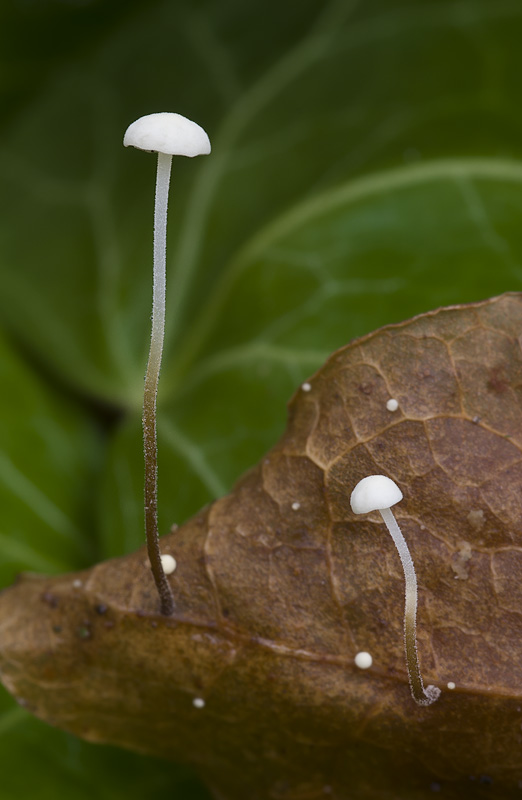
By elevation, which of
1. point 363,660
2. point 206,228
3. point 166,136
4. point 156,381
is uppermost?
point 206,228

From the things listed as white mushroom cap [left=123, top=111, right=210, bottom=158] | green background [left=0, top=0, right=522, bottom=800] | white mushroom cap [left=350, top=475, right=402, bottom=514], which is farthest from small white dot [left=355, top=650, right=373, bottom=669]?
white mushroom cap [left=123, top=111, right=210, bottom=158]

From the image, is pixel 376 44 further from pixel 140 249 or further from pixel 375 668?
pixel 375 668

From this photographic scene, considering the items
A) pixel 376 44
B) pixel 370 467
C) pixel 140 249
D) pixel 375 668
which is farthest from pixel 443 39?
pixel 375 668

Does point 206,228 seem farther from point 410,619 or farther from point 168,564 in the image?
point 410,619

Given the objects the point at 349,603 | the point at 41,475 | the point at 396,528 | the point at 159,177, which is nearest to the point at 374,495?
the point at 396,528

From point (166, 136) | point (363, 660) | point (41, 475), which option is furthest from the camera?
point (41, 475)

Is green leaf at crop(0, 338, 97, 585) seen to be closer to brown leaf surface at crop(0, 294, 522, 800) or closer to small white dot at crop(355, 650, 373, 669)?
brown leaf surface at crop(0, 294, 522, 800)

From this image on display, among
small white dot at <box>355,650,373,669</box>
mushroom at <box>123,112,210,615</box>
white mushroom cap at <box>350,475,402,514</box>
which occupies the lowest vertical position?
small white dot at <box>355,650,373,669</box>
